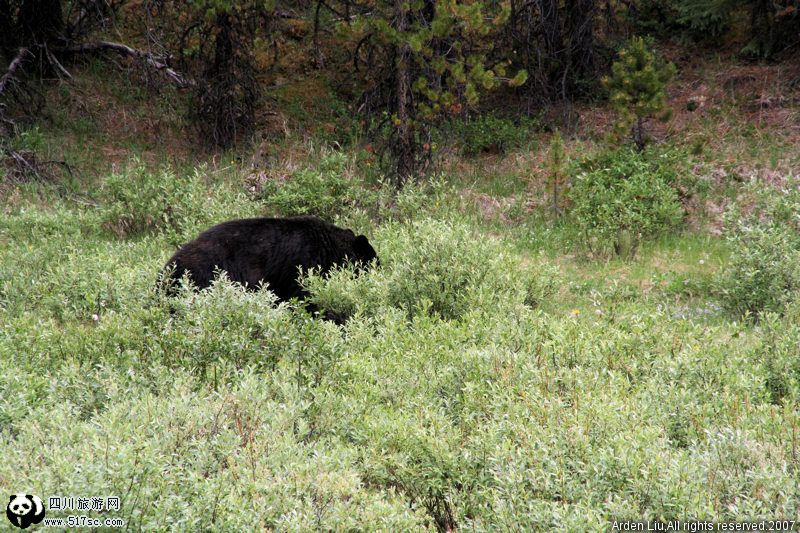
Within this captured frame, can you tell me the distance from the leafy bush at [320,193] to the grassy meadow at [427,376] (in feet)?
0.69

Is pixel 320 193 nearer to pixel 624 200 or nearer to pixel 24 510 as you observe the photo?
pixel 624 200

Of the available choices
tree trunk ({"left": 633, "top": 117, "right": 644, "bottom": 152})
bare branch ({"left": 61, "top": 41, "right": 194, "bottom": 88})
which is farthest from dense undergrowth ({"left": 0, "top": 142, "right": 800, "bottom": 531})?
bare branch ({"left": 61, "top": 41, "right": 194, "bottom": 88})

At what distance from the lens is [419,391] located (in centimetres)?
545

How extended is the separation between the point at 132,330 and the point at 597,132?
34.3 ft

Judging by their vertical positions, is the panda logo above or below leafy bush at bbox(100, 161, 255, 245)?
above

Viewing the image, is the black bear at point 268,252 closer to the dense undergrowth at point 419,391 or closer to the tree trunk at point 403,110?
the dense undergrowth at point 419,391

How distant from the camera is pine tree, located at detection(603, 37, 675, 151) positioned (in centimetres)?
1101

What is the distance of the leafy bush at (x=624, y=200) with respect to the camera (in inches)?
395

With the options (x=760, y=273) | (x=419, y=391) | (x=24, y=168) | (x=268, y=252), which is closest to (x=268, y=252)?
(x=268, y=252)

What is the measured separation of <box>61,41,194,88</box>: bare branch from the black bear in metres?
7.75

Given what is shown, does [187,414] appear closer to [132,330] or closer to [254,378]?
[254,378]

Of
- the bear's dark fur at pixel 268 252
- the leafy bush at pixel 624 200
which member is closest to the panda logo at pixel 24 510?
the bear's dark fur at pixel 268 252

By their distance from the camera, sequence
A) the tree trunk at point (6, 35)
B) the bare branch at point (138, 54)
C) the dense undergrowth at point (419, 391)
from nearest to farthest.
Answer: the dense undergrowth at point (419, 391), the bare branch at point (138, 54), the tree trunk at point (6, 35)

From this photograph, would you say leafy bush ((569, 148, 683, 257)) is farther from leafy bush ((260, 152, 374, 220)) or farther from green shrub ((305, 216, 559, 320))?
leafy bush ((260, 152, 374, 220))
